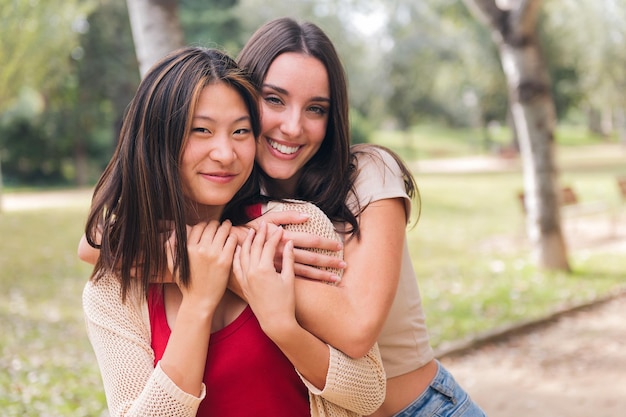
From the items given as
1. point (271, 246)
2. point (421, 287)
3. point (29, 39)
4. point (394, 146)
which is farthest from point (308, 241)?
point (394, 146)

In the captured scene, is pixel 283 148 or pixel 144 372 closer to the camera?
pixel 144 372

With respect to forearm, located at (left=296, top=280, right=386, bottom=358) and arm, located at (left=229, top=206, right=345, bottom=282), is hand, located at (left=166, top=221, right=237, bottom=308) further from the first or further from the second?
forearm, located at (left=296, top=280, right=386, bottom=358)

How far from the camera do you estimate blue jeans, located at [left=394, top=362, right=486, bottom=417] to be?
229 cm

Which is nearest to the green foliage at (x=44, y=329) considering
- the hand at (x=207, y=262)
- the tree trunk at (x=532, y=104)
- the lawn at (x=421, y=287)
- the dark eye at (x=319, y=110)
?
the lawn at (x=421, y=287)

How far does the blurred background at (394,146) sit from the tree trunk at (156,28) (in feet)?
→ 0.28

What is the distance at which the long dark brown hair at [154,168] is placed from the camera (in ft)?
6.23

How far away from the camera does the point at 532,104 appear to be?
8.64 metres

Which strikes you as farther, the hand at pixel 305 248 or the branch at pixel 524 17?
the branch at pixel 524 17

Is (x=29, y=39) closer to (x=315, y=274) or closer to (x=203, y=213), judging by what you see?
→ (x=203, y=213)

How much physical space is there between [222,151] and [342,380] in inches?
27.0

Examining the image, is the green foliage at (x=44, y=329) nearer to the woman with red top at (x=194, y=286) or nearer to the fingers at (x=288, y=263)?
the woman with red top at (x=194, y=286)

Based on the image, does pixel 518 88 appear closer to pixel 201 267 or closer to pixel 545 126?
pixel 545 126

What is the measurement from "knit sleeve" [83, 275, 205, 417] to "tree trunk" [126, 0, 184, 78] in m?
2.43

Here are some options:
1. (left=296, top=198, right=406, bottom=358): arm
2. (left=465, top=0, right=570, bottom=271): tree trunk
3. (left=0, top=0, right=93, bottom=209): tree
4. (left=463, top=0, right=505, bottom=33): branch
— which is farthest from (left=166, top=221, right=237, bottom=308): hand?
(left=0, top=0, right=93, bottom=209): tree
